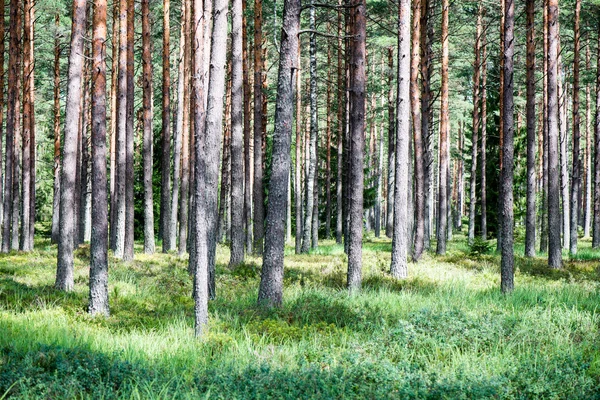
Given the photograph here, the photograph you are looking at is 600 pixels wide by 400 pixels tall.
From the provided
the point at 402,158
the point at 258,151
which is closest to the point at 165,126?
the point at 258,151

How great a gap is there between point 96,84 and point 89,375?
19.6ft

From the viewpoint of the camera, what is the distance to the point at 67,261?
10.9m

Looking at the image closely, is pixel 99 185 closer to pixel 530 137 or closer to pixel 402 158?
pixel 402 158

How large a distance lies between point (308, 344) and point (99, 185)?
5032mm

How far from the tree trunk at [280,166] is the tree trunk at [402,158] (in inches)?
191

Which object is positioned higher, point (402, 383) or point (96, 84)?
point (96, 84)

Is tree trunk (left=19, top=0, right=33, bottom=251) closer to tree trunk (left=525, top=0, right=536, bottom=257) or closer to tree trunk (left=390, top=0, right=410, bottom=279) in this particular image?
tree trunk (left=390, top=0, right=410, bottom=279)

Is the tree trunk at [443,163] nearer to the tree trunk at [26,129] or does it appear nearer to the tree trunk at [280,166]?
the tree trunk at [280,166]

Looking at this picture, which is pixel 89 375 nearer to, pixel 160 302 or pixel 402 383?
pixel 402 383

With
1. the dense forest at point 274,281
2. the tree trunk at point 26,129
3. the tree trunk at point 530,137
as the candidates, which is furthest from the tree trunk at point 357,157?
the tree trunk at point 26,129

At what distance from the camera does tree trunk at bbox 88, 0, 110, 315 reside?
896cm

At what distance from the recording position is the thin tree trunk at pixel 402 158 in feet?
43.7

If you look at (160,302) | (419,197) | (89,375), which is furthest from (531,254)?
(89,375)

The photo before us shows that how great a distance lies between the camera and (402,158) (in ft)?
45.1
